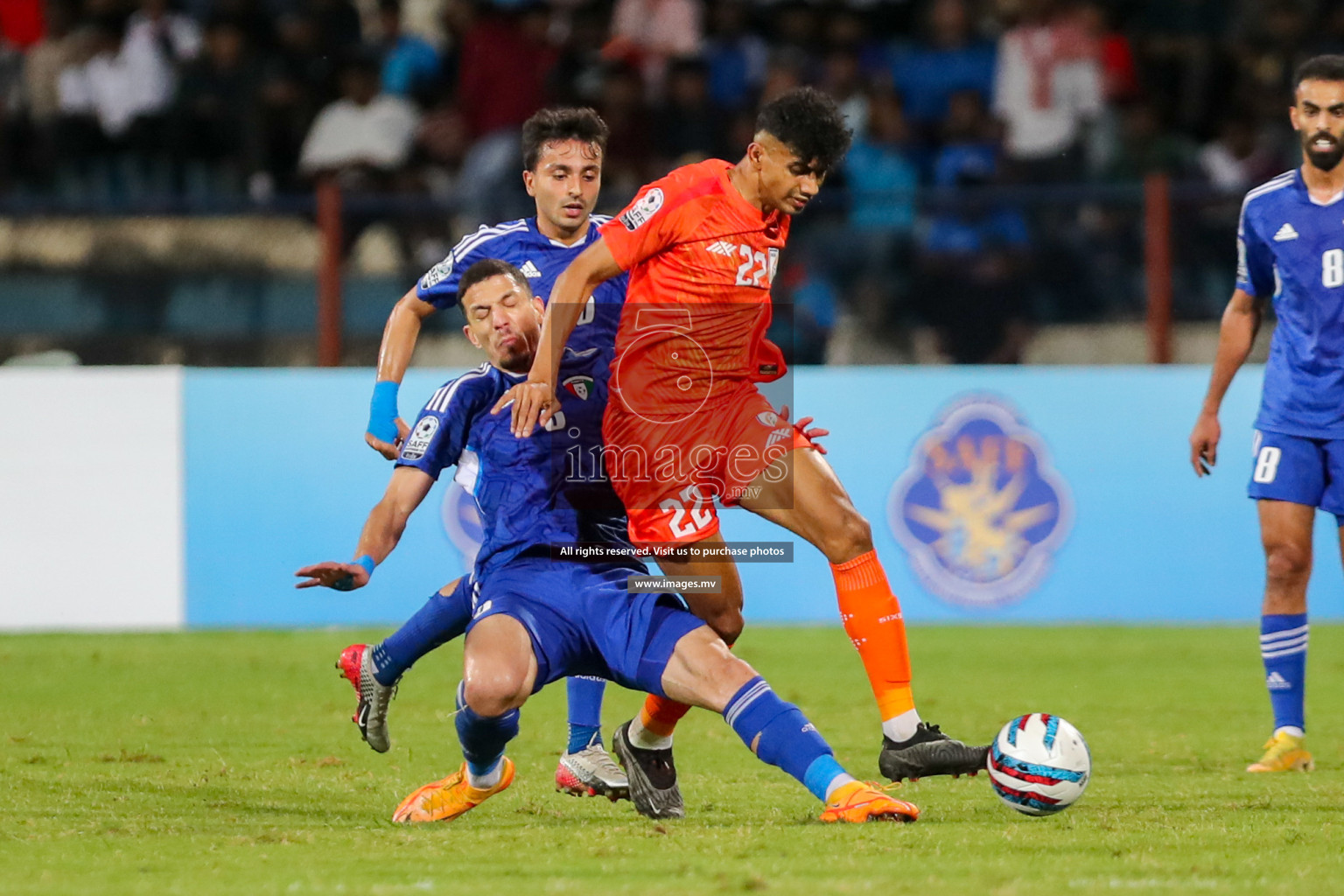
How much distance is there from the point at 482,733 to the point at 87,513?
613 cm

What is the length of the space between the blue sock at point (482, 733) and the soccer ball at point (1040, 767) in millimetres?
1381

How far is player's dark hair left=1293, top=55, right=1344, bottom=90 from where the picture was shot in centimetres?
648

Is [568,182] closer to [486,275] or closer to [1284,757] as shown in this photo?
[486,275]

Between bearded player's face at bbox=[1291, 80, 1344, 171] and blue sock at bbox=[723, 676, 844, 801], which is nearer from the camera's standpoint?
blue sock at bbox=[723, 676, 844, 801]

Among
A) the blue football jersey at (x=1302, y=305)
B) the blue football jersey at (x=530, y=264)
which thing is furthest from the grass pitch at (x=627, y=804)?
the blue football jersey at (x=530, y=264)

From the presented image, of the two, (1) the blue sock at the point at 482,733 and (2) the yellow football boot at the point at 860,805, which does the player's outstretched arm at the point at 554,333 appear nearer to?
(1) the blue sock at the point at 482,733

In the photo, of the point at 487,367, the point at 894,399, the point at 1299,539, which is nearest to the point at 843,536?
the point at 487,367

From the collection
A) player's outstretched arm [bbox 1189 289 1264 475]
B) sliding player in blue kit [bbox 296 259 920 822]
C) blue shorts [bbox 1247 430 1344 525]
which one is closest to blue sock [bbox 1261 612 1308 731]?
blue shorts [bbox 1247 430 1344 525]

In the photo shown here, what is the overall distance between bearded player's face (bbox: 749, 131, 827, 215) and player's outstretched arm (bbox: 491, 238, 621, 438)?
56cm

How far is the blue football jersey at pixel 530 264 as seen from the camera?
6.23m

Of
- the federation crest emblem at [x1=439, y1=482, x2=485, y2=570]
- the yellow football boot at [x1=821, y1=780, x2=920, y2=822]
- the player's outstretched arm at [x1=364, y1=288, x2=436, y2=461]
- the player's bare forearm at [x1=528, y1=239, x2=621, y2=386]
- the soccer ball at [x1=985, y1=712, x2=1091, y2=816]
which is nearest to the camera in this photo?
the yellow football boot at [x1=821, y1=780, x2=920, y2=822]

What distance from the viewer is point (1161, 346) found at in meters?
11.3

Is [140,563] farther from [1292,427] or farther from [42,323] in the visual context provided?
[1292,427]

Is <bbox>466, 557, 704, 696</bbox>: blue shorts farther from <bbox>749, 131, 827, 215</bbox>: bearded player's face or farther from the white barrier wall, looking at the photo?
the white barrier wall
